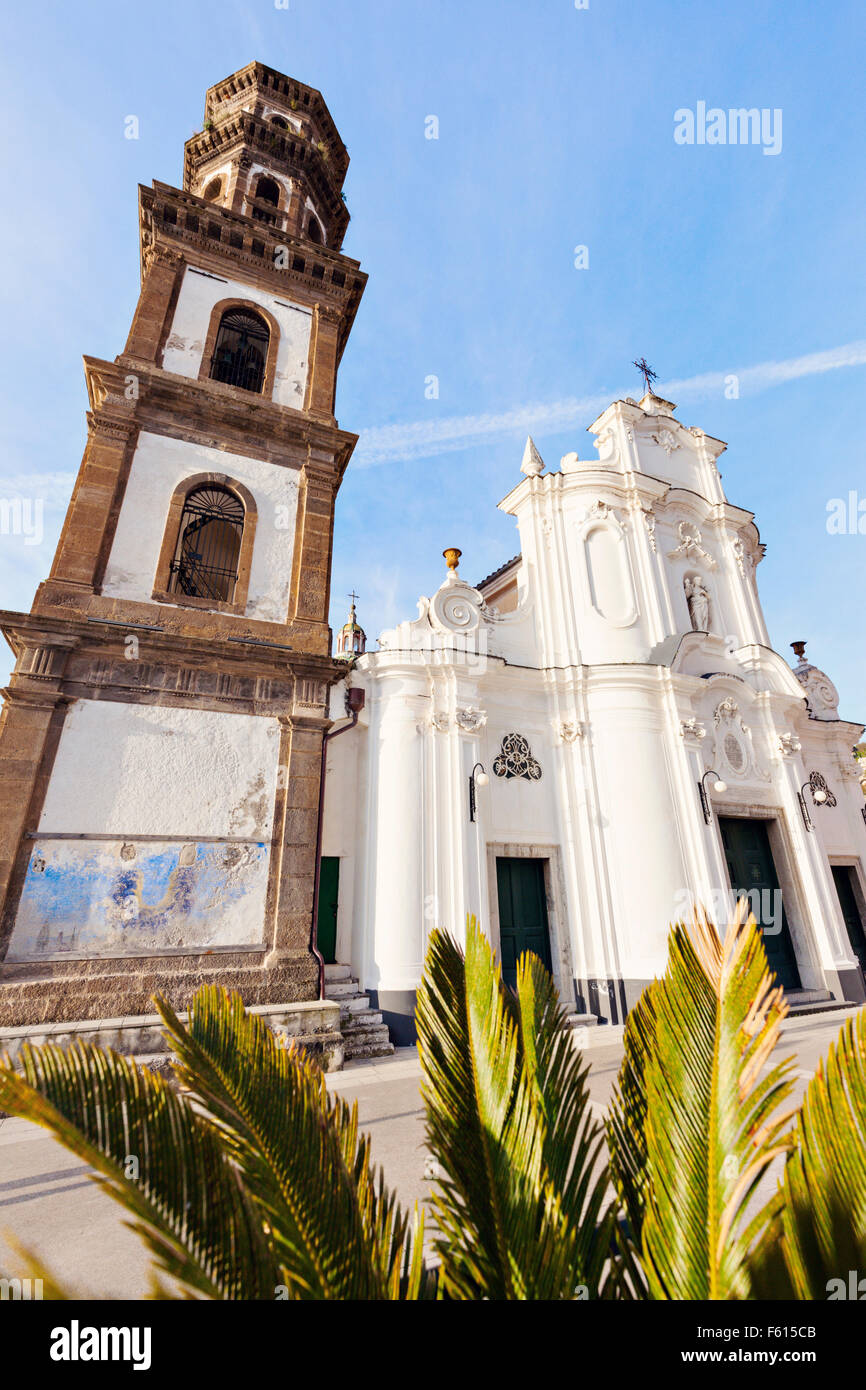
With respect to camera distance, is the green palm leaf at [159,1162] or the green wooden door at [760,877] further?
the green wooden door at [760,877]

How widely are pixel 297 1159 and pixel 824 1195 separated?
4.92 ft

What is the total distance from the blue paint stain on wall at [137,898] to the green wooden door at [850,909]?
46.2ft

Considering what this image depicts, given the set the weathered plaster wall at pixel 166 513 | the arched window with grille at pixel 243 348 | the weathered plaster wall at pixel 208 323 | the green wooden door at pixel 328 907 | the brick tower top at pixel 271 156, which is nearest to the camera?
the weathered plaster wall at pixel 166 513

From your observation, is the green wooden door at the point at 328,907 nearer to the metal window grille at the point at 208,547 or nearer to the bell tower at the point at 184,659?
the bell tower at the point at 184,659

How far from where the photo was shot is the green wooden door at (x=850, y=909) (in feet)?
45.6

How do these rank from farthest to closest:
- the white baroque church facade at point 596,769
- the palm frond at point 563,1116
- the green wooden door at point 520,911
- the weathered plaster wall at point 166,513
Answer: the green wooden door at point 520,911, the white baroque church facade at point 596,769, the weathered plaster wall at point 166,513, the palm frond at point 563,1116

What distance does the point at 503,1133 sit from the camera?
1975 mm

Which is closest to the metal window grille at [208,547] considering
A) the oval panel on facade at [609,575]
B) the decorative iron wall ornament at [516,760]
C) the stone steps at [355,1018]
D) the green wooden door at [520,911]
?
the decorative iron wall ornament at [516,760]

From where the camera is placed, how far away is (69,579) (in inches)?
330

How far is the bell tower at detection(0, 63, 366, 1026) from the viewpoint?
720cm

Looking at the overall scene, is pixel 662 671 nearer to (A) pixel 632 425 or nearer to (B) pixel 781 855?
(B) pixel 781 855

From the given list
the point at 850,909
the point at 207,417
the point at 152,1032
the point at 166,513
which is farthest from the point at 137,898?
the point at 850,909

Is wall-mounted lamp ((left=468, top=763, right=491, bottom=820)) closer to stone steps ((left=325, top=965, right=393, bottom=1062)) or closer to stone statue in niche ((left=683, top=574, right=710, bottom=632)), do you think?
stone steps ((left=325, top=965, right=393, bottom=1062))

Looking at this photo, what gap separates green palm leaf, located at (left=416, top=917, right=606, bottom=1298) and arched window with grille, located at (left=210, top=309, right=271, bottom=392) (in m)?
12.4
